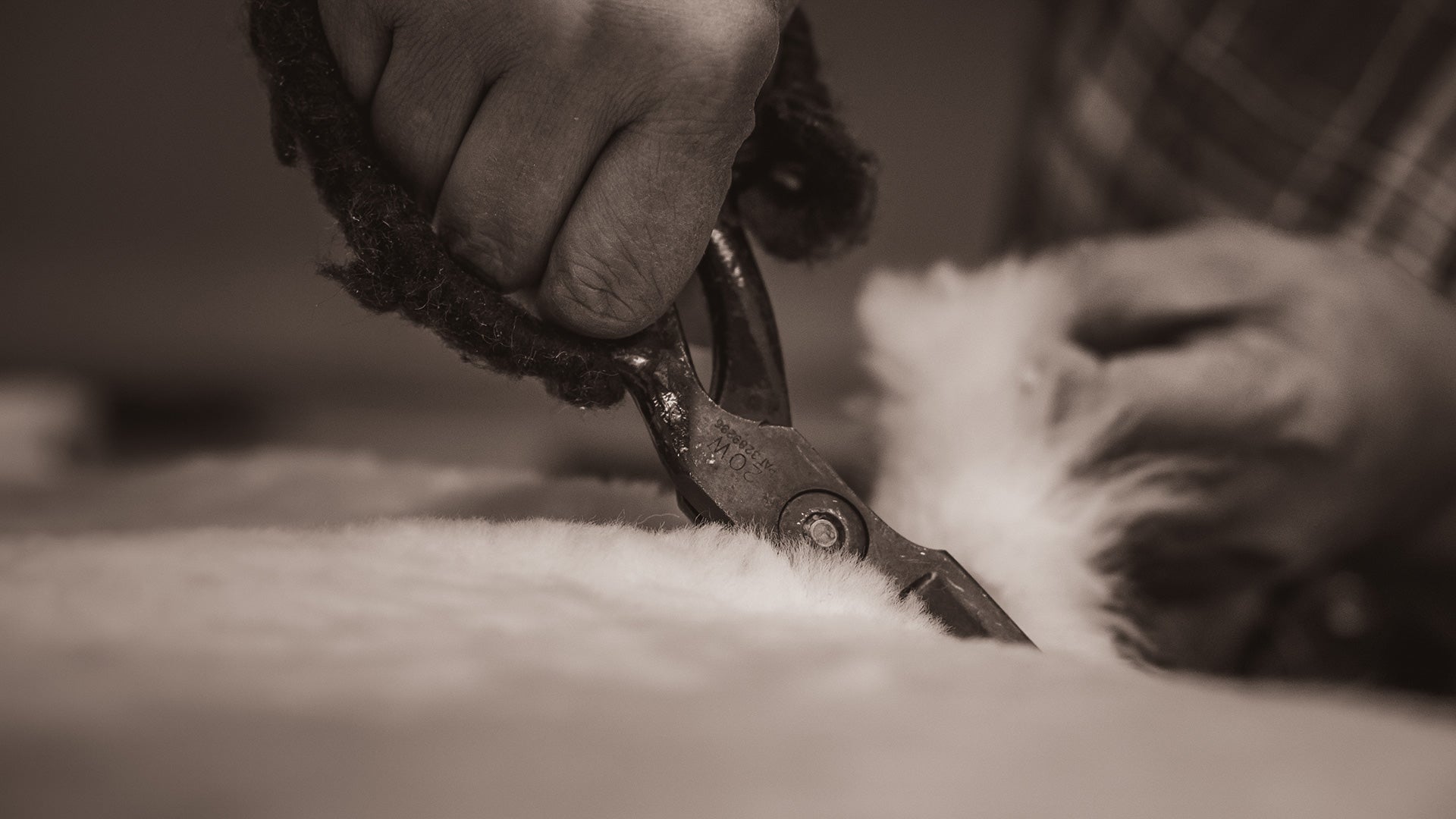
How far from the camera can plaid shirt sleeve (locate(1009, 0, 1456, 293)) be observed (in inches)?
34.8

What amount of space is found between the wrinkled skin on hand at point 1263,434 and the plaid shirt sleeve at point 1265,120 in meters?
0.18

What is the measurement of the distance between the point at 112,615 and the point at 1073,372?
457 mm

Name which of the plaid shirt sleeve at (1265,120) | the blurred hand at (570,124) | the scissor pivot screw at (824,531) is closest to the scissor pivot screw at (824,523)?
the scissor pivot screw at (824,531)

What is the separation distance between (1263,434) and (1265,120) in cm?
50

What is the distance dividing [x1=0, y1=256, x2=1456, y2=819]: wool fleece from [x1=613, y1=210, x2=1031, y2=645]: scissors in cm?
3

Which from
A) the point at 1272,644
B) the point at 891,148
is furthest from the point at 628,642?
the point at 891,148

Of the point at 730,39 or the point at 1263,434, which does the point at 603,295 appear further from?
the point at 1263,434

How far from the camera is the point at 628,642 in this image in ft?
0.93

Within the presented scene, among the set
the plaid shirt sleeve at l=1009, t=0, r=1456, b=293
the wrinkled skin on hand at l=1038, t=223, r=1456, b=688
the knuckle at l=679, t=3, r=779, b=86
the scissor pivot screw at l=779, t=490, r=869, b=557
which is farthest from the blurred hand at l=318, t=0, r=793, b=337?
the plaid shirt sleeve at l=1009, t=0, r=1456, b=293

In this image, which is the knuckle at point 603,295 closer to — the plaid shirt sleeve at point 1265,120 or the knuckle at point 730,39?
the knuckle at point 730,39

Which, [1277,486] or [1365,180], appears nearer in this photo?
[1277,486]

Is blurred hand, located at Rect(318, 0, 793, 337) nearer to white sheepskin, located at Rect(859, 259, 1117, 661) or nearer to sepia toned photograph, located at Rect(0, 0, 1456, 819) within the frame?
sepia toned photograph, located at Rect(0, 0, 1456, 819)

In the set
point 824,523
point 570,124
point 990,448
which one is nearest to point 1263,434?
point 990,448

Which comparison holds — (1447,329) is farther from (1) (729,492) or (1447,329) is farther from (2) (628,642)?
(2) (628,642)
